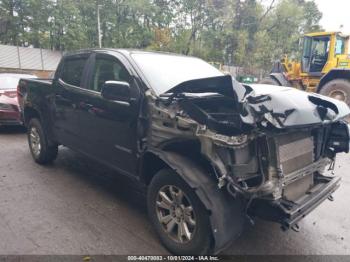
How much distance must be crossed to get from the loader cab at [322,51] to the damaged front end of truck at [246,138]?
11.0 metres

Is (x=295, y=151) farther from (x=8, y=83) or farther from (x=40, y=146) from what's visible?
(x=8, y=83)

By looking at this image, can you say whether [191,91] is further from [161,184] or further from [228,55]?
[228,55]

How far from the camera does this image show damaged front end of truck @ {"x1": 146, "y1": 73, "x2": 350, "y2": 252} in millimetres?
2330

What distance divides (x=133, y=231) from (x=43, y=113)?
2.77 m

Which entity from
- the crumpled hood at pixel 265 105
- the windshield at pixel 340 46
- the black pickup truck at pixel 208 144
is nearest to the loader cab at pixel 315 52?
the windshield at pixel 340 46

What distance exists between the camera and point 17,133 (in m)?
7.55

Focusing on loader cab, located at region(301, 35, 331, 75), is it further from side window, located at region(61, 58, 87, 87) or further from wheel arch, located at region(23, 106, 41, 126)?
wheel arch, located at region(23, 106, 41, 126)

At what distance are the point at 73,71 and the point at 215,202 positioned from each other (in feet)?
9.73

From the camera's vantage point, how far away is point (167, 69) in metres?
3.50

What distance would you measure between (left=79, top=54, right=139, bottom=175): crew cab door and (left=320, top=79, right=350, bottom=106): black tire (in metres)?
10.0

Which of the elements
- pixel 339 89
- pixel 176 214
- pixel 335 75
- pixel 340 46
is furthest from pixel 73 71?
pixel 340 46

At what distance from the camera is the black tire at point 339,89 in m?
10.7

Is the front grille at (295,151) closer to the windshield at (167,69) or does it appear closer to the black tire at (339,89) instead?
the windshield at (167,69)

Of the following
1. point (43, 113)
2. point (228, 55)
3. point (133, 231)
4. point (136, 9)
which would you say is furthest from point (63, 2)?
point (133, 231)
